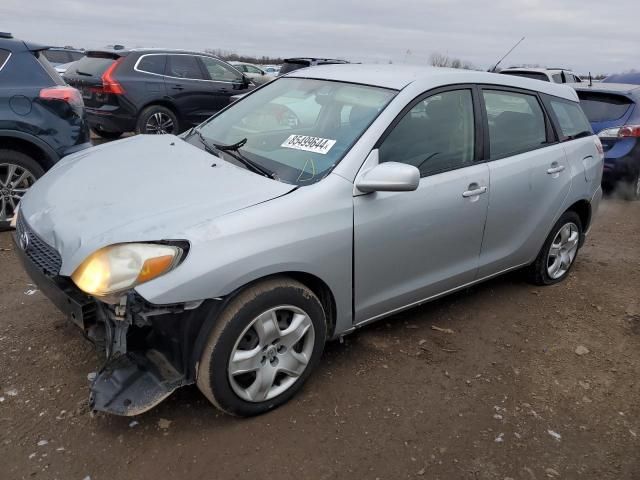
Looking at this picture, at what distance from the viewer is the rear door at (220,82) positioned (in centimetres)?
986

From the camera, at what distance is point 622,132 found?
7148 mm

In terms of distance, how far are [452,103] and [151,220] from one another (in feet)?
6.65

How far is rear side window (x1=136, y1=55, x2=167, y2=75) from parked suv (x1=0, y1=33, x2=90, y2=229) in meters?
4.14

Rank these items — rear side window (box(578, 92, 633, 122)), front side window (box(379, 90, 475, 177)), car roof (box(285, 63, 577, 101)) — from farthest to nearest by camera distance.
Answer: rear side window (box(578, 92, 633, 122))
car roof (box(285, 63, 577, 101))
front side window (box(379, 90, 475, 177))

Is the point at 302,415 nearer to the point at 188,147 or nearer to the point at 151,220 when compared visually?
the point at 151,220

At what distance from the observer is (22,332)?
3.31 m

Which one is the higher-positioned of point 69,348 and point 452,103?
point 452,103

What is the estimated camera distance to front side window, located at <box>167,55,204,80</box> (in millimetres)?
9430

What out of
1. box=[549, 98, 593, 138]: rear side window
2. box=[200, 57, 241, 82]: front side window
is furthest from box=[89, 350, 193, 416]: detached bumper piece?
box=[200, 57, 241, 82]: front side window

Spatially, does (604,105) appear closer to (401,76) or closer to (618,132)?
(618,132)

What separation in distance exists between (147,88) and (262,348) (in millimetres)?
7519

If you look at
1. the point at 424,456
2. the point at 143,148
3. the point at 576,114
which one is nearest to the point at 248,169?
the point at 143,148

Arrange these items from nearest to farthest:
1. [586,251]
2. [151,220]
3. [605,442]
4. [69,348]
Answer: [151,220]
[605,442]
[69,348]
[586,251]

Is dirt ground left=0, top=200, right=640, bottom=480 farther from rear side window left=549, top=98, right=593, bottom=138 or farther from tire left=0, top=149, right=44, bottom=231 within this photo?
rear side window left=549, top=98, right=593, bottom=138
